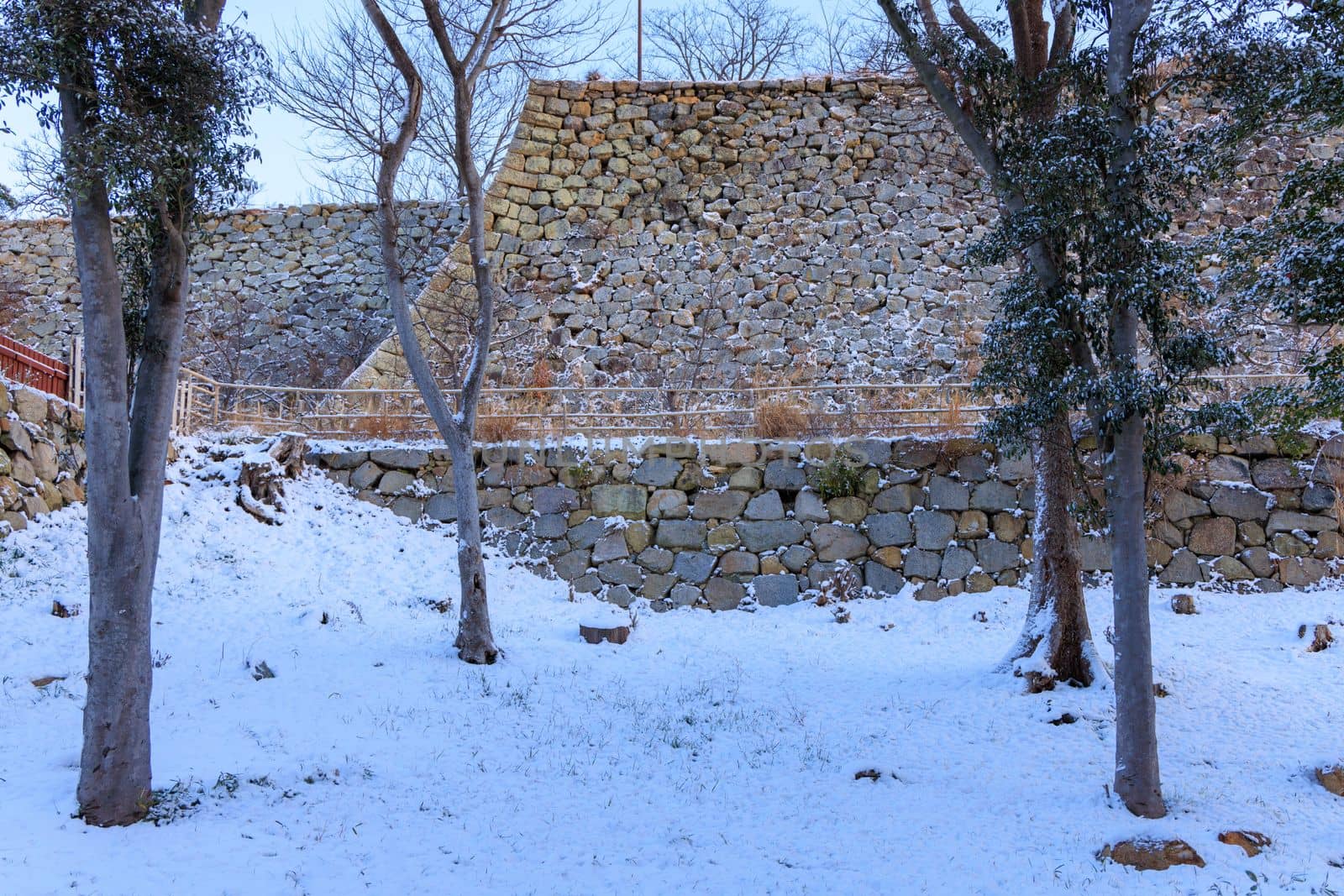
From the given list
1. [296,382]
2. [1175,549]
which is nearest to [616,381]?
[296,382]

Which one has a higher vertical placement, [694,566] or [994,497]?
[994,497]

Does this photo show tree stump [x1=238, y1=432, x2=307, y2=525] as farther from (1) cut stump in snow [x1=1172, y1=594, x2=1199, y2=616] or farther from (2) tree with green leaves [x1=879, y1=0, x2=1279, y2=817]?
(1) cut stump in snow [x1=1172, y1=594, x2=1199, y2=616]

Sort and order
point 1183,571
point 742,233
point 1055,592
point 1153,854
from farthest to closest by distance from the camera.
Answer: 1. point 742,233
2. point 1183,571
3. point 1055,592
4. point 1153,854

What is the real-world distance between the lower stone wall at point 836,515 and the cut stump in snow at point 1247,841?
5543mm

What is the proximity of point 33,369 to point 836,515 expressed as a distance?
8.67 m

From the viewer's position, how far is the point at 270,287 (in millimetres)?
18688

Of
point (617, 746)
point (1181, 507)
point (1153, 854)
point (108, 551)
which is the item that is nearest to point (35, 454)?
point (108, 551)

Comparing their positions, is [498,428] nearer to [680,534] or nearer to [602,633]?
[680,534]

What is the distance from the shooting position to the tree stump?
1083cm

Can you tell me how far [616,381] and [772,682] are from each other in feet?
25.4

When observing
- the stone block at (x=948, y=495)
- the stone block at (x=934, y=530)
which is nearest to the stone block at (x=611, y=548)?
the stone block at (x=934, y=530)

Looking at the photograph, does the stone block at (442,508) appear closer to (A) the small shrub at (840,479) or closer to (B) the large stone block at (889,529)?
(A) the small shrub at (840,479)

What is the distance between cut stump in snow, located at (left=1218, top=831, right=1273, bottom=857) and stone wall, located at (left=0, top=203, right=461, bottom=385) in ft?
48.8

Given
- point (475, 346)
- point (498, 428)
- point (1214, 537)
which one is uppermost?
A: point (475, 346)
